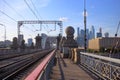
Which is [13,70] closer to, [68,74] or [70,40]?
[68,74]

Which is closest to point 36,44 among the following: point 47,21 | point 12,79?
point 47,21

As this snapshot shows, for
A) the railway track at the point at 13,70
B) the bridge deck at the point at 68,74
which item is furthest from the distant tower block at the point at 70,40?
the bridge deck at the point at 68,74

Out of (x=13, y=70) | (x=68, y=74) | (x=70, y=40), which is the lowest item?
(x=13, y=70)

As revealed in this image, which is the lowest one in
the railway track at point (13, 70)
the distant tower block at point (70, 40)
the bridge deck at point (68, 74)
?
the railway track at point (13, 70)

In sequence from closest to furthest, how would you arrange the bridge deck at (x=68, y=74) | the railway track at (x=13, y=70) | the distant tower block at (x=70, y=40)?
the bridge deck at (x=68, y=74), the railway track at (x=13, y=70), the distant tower block at (x=70, y=40)

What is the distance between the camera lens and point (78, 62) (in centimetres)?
3139

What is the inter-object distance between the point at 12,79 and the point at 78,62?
40.3 feet

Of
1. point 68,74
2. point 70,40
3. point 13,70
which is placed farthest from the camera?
point 70,40

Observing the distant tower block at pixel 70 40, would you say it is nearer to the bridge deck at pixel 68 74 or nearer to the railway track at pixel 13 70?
the railway track at pixel 13 70

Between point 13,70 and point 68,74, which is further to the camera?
point 13,70

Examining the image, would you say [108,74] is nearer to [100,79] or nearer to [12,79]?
[100,79]

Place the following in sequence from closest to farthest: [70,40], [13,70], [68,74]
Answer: [68,74]
[13,70]
[70,40]

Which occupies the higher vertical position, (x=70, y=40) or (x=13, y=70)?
(x=70, y=40)

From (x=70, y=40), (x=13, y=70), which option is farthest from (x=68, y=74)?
(x=70, y=40)
